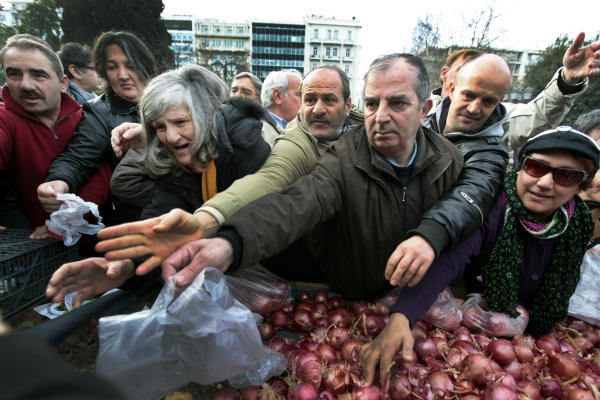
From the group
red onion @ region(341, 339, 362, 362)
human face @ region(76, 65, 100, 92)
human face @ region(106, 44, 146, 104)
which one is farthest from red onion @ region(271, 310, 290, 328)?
human face @ region(76, 65, 100, 92)

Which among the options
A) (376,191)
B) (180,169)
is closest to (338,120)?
(376,191)

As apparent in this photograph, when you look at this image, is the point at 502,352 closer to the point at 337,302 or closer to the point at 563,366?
A: the point at 563,366

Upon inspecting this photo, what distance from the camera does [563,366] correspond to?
1.37m

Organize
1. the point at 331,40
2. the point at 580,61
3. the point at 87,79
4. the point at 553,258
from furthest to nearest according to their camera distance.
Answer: the point at 331,40, the point at 87,79, the point at 580,61, the point at 553,258

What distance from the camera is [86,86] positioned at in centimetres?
402

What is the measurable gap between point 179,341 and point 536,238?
68.7 inches

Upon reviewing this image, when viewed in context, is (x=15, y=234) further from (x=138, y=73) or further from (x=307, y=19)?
(x=307, y=19)

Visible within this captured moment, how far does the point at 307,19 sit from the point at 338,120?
214 ft

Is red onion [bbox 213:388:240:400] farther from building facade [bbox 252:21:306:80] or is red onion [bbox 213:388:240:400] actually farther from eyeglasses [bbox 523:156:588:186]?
building facade [bbox 252:21:306:80]

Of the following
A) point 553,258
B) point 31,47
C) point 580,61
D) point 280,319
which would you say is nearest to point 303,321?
point 280,319

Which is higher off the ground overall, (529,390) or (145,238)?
(145,238)

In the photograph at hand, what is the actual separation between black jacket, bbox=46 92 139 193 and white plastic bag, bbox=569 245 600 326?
3042 millimetres

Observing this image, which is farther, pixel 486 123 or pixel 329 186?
pixel 486 123

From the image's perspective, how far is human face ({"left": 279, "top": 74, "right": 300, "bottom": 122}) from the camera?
11.9 ft
